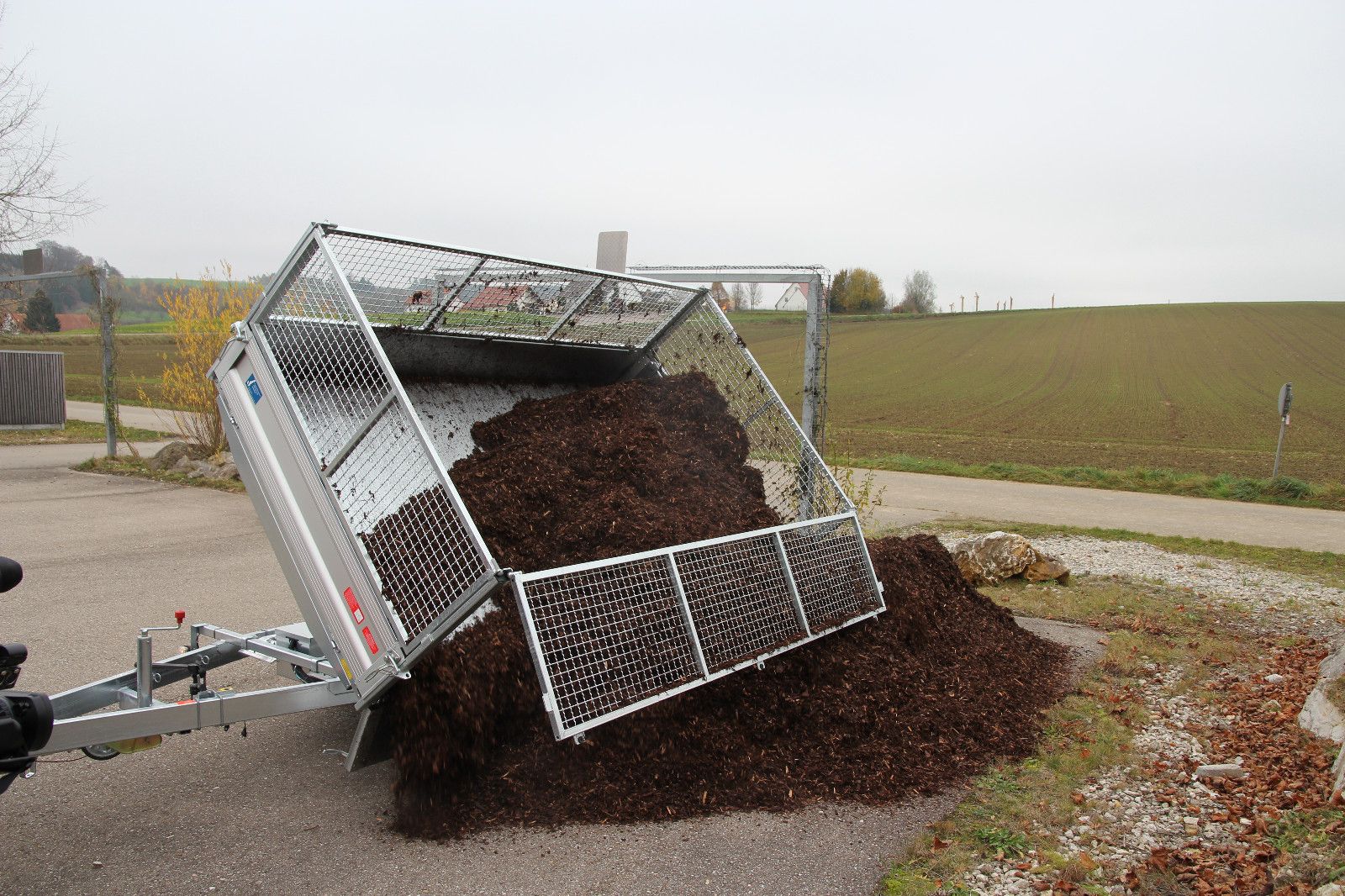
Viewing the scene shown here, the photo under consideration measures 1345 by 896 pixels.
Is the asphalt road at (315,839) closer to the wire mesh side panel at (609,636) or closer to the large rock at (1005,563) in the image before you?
the wire mesh side panel at (609,636)

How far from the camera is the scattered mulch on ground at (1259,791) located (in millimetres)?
3137

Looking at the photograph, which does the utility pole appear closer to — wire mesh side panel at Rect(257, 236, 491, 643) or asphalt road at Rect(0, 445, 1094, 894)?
asphalt road at Rect(0, 445, 1094, 894)

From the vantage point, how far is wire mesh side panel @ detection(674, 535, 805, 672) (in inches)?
158

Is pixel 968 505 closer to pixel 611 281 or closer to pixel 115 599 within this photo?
pixel 611 281

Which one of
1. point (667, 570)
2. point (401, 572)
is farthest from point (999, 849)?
point (401, 572)

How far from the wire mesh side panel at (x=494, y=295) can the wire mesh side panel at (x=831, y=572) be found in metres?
1.70

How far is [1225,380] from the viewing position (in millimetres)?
37594

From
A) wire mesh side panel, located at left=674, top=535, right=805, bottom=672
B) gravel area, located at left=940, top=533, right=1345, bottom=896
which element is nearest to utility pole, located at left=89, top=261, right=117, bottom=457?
wire mesh side panel, located at left=674, top=535, right=805, bottom=672

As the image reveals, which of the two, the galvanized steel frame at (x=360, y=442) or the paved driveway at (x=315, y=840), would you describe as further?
the paved driveway at (x=315, y=840)

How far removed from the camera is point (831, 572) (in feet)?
15.7

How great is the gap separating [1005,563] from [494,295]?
18.6ft

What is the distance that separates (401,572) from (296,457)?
27.9 inches

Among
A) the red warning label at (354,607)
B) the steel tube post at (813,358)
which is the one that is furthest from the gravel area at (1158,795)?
the steel tube post at (813,358)

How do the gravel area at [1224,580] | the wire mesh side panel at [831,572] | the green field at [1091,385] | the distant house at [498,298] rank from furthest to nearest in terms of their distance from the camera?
the green field at [1091,385] → the gravel area at [1224,580] → the distant house at [498,298] → the wire mesh side panel at [831,572]
